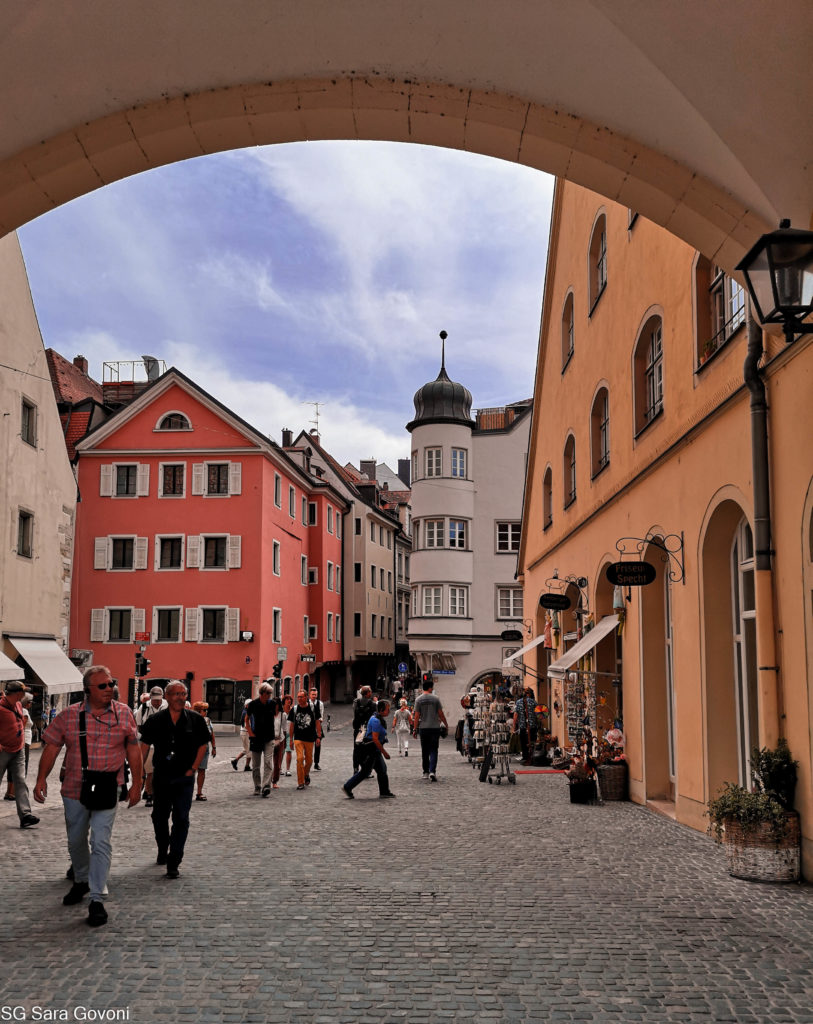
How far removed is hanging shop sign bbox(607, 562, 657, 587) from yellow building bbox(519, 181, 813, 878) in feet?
0.32

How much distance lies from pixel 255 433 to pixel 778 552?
111 ft

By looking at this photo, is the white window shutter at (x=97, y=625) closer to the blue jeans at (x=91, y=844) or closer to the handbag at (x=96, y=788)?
the blue jeans at (x=91, y=844)

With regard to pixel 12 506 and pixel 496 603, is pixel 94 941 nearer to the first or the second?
Result: pixel 12 506

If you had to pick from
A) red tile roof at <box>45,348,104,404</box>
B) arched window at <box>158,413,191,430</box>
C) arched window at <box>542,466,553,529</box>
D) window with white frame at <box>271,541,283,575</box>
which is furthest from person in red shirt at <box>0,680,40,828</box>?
red tile roof at <box>45,348,104,404</box>

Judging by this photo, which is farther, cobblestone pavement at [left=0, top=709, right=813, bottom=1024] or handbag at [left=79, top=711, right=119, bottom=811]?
handbag at [left=79, top=711, right=119, bottom=811]

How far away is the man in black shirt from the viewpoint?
30.8ft

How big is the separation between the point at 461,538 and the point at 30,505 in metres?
24.9

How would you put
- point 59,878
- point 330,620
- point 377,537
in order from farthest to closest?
point 377,537 → point 330,620 → point 59,878

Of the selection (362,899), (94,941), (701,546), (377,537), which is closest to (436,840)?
(362,899)

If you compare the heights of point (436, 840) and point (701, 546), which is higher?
point (701, 546)

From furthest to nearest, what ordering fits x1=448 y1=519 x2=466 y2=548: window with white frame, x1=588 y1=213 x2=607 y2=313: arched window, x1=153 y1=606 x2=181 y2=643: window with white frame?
x1=448 y1=519 x2=466 y2=548: window with white frame < x1=153 y1=606 x2=181 y2=643: window with white frame < x1=588 y1=213 x2=607 y2=313: arched window

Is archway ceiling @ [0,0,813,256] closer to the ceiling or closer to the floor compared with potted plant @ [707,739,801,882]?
closer to the ceiling

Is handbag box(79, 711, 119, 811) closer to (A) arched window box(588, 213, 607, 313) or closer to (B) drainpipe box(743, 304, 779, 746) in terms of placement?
(B) drainpipe box(743, 304, 779, 746)

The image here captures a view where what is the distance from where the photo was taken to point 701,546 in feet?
39.3
